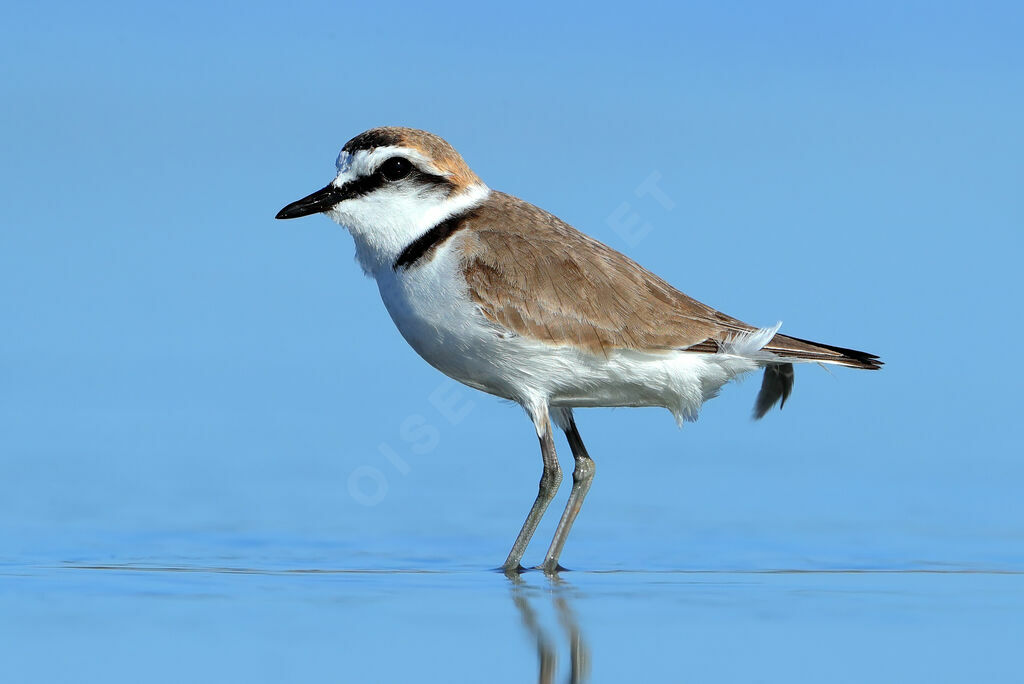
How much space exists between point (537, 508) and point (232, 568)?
1879 millimetres

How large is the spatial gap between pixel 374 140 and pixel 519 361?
1.55 m

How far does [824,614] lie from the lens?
7.04 meters

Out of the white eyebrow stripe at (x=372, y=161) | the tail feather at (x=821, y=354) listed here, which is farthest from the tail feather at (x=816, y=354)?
the white eyebrow stripe at (x=372, y=161)

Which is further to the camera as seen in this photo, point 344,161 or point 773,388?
point 773,388

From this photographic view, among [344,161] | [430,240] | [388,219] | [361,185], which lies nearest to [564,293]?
[430,240]

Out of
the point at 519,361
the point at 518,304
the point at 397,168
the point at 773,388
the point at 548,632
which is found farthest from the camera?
the point at 773,388

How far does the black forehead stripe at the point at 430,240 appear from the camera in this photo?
841cm

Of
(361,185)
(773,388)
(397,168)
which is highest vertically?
(397,168)

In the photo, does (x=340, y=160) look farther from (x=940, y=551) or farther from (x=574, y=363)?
(x=940, y=551)

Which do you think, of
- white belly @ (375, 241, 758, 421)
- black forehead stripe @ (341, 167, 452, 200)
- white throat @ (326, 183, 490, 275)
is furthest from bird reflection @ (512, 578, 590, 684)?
black forehead stripe @ (341, 167, 452, 200)

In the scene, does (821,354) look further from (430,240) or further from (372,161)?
(372,161)

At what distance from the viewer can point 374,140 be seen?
854 centimetres

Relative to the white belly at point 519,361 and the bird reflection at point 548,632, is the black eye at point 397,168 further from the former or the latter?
the bird reflection at point 548,632

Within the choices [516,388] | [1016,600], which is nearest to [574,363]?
[516,388]
